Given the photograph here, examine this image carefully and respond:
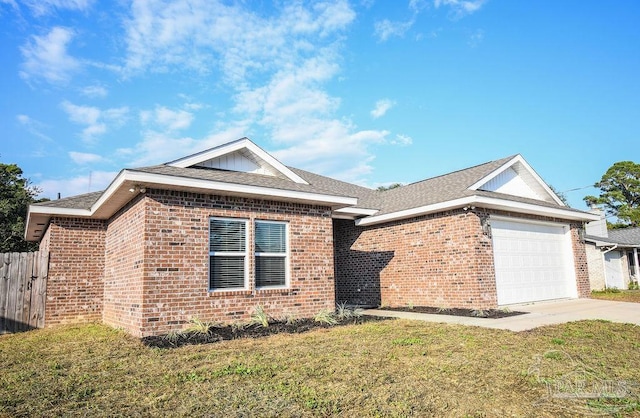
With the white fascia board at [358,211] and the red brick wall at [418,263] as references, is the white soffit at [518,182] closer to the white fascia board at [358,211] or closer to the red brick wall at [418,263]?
the red brick wall at [418,263]

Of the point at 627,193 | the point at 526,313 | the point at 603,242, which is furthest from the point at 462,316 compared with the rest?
the point at 627,193

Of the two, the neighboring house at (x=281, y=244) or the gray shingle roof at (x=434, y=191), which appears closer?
the neighboring house at (x=281, y=244)

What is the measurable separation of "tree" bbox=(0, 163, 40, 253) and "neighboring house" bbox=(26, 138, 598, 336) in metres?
12.6

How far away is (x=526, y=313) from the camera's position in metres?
11.4

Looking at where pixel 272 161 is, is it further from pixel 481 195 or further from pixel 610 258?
pixel 610 258

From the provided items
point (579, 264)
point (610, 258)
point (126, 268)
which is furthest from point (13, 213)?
point (610, 258)

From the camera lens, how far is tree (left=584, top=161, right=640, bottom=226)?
144ft

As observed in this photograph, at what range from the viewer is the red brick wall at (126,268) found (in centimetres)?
841

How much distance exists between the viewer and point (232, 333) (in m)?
8.22

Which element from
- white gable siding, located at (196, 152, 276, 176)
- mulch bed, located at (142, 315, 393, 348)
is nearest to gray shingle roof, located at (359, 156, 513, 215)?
white gable siding, located at (196, 152, 276, 176)

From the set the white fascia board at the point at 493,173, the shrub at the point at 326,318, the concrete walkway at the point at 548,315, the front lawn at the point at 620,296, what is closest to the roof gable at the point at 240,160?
the shrub at the point at 326,318

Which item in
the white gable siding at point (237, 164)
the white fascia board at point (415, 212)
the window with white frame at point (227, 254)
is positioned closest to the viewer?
the window with white frame at point (227, 254)

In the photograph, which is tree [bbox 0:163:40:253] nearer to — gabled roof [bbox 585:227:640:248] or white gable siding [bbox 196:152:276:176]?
white gable siding [bbox 196:152:276:176]

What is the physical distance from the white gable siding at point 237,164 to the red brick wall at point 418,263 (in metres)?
5.24
